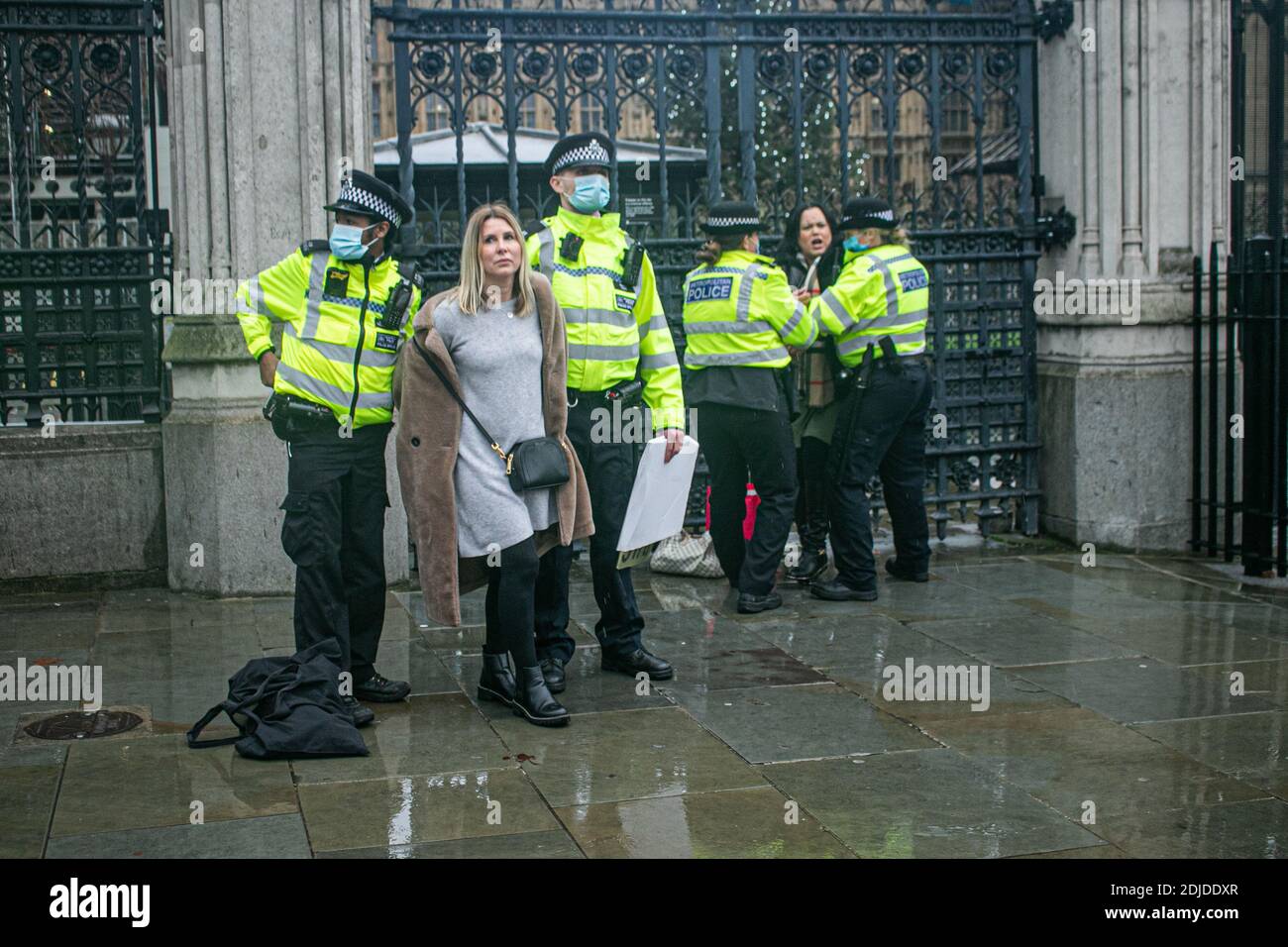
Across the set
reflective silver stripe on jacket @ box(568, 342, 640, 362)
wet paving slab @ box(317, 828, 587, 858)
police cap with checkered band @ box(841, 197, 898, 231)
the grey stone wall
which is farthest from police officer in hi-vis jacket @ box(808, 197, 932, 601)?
wet paving slab @ box(317, 828, 587, 858)

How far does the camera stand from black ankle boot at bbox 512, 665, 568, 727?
6.17m

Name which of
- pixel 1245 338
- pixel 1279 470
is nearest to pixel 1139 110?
pixel 1245 338

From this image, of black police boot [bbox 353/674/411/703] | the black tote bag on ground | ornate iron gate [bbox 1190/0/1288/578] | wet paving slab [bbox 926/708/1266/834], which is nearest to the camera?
wet paving slab [bbox 926/708/1266/834]

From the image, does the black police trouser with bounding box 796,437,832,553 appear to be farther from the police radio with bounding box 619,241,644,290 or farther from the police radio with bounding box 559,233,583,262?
the police radio with bounding box 559,233,583,262

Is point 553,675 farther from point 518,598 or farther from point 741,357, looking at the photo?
point 741,357

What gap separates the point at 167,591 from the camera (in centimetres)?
888

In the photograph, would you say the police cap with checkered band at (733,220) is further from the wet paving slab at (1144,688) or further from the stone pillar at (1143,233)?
the stone pillar at (1143,233)

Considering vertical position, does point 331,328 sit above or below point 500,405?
above

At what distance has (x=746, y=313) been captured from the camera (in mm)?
8047

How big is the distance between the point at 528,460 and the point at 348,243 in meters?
1.10

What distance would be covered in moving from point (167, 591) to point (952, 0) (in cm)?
662

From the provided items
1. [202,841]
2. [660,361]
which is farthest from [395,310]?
[202,841]

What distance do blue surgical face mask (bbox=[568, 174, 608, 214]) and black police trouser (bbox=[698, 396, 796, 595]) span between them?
181 cm
